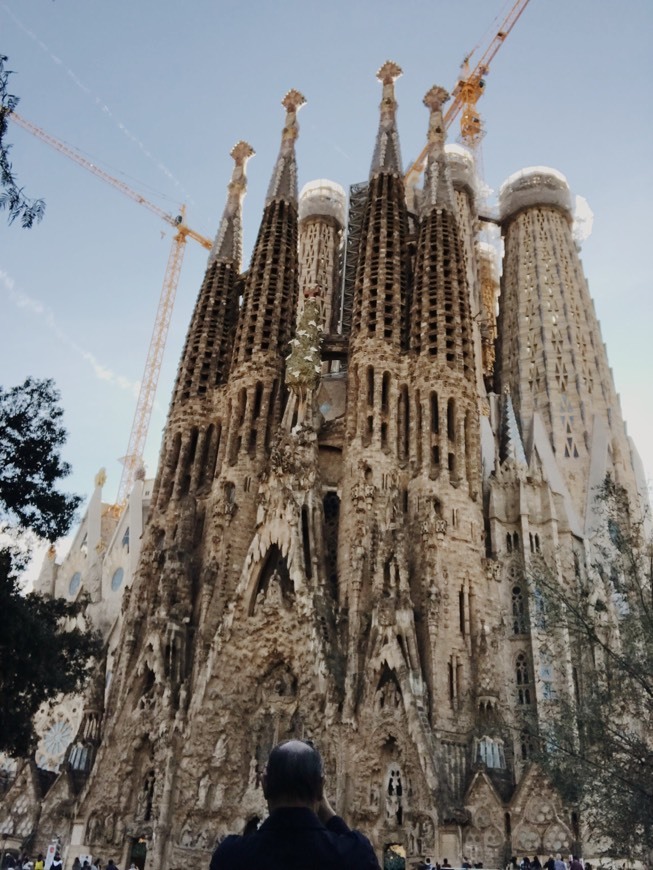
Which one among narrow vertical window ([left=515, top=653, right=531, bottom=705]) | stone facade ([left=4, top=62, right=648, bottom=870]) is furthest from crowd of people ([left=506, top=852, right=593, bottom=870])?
narrow vertical window ([left=515, top=653, right=531, bottom=705])

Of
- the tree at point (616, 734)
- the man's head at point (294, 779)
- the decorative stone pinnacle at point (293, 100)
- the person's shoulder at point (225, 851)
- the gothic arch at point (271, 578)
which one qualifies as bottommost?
the person's shoulder at point (225, 851)

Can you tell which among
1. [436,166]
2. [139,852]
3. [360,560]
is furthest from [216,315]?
[139,852]

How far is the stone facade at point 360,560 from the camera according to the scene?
20.6 meters

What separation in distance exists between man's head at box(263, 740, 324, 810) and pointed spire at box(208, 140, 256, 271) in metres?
34.7

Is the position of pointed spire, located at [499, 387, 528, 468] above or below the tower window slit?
above

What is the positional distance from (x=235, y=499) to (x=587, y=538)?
1303 centimetres

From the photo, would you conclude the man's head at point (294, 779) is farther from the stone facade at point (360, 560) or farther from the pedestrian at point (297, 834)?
the stone facade at point (360, 560)

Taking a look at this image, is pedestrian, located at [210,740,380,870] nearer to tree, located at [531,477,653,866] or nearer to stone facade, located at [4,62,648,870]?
tree, located at [531,477,653,866]

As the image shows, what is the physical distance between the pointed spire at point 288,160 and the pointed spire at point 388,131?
399 cm

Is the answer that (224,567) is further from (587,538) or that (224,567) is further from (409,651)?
(587,538)

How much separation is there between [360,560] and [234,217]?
20583 mm

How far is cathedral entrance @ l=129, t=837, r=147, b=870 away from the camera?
72.3ft

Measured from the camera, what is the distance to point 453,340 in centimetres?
2855

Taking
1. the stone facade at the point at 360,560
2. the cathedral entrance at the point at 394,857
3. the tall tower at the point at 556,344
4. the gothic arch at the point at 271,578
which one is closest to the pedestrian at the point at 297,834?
the stone facade at the point at 360,560
